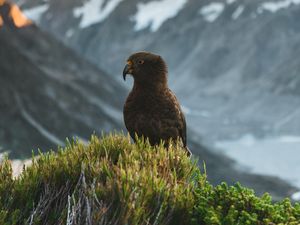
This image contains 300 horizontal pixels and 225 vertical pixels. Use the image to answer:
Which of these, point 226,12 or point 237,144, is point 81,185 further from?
point 226,12

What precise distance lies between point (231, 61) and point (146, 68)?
529 ft

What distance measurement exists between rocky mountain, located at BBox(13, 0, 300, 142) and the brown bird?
357 feet

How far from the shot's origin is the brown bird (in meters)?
8.64

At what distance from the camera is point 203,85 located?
16850 cm

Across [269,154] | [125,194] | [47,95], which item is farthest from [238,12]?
[125,194]

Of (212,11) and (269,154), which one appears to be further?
(212,11)

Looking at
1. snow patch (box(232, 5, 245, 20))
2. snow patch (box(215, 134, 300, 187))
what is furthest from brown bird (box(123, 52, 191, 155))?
snow patch (box(232, 5, 245, 20))

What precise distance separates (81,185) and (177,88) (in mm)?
160805

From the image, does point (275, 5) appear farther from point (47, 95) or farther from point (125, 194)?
point (125, 194)

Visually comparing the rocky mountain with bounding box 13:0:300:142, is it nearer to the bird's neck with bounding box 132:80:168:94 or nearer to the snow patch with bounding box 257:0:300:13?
the snow patch with bounding box 257:0:300:13

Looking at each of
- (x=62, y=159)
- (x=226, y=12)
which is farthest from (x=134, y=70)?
(x=226, y=12)

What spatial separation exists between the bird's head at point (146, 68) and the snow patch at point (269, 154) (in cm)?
8009

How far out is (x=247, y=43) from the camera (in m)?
168

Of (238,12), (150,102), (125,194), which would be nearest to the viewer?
(125,194)
